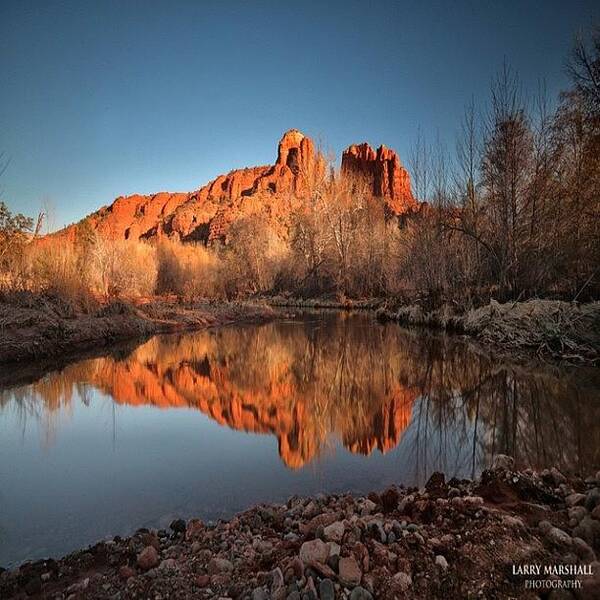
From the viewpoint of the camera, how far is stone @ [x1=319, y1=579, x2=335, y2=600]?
2047mm

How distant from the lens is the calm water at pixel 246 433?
3875mm

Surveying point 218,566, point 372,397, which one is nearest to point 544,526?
point 218,566

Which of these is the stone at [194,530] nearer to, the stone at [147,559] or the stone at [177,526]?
the stone at [177,526]

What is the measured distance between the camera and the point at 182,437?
579 cm

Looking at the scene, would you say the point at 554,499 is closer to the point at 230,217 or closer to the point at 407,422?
the point at 407,422

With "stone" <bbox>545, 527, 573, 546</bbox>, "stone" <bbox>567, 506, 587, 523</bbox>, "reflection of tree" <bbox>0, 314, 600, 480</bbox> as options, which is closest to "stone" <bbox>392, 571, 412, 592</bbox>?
"stone" <bbox>545, 527, 573, 546</bbox>

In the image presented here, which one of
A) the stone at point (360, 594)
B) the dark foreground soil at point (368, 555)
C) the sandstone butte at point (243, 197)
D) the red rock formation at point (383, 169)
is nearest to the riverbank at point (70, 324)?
the dark foreground soil at point (368, 555)

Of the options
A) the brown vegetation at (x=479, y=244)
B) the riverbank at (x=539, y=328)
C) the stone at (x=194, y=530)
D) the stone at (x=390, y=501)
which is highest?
the brown vegetation at (x=479, y=244)

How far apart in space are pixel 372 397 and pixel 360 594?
5.37 m

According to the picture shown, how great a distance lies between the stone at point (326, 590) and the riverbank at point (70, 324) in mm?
11283

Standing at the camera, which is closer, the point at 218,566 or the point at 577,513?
the point at 218,566

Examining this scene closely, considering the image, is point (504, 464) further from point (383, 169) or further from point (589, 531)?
point (383, 169)

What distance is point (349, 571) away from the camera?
218 centimetres

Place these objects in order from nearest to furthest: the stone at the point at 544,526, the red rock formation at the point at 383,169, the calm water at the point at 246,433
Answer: the stone at the point at 544,526 < the calm water at the point at 246,433 < the red rock formation at the point at 383,169
